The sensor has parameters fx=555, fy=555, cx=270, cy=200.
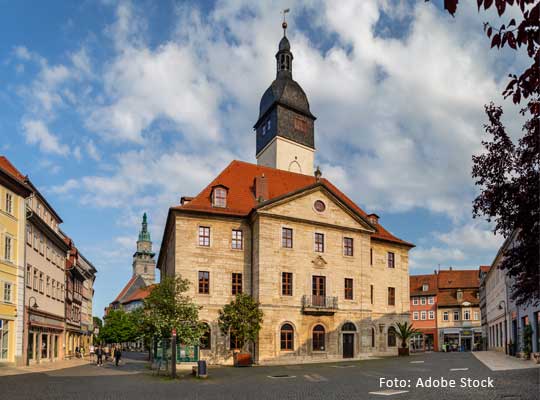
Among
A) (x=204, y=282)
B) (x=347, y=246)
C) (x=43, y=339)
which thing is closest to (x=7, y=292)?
(x=43, y=339)

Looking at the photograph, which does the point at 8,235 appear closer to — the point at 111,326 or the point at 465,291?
the point at 111,326

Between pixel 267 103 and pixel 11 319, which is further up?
pixel 267 103

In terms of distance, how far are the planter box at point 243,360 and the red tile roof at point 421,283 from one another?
180ft

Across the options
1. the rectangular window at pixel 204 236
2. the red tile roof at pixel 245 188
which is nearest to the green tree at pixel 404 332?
the red tile roof at pixel 245 188

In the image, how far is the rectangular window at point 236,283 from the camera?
38.6 metres

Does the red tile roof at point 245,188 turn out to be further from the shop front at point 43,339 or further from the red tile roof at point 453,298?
the red tile roof at point 453,298

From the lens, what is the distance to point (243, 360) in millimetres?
34719

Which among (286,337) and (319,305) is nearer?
(286,337)

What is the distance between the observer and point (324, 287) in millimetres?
40281

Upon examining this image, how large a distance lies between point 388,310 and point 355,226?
8.69 meters

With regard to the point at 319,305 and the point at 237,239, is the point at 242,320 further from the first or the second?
the point at 319,305

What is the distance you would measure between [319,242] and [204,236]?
8.53 metres

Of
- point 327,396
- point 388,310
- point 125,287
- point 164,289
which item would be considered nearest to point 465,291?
point 388,310

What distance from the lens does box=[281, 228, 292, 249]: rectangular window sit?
39072 millimetres
